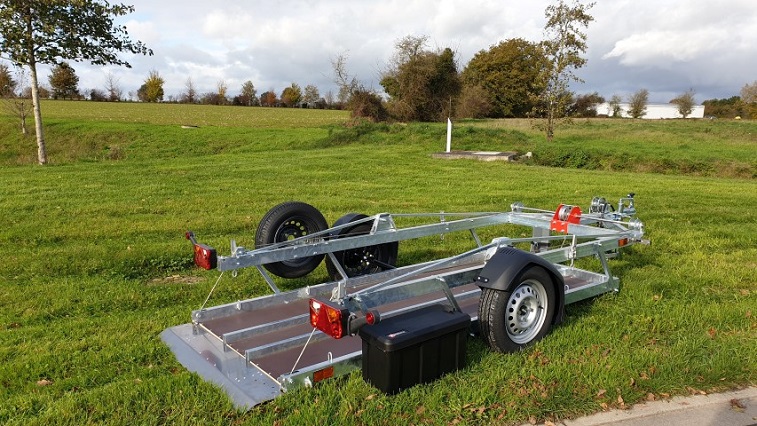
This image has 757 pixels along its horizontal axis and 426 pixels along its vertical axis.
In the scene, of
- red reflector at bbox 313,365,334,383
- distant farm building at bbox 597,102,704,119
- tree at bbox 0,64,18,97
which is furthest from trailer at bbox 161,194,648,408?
distant farm building at bbox 597,102,704,119

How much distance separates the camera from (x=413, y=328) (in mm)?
3562

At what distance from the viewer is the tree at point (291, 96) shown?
93.8 meters

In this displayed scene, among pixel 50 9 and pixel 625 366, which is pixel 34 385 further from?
pixel 50 9

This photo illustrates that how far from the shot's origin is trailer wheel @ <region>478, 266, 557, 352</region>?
4008 mm

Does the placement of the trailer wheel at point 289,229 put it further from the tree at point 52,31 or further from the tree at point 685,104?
the tree at point 685,104

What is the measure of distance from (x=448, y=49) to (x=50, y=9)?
87.5 feet

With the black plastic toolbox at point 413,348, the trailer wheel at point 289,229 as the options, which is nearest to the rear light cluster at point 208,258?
the trailer wheel at point 289,229

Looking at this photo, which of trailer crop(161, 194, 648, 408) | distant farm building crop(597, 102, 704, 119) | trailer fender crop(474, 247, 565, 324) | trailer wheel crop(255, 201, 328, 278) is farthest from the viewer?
distant farm building crop(597, 102, 704, 119)

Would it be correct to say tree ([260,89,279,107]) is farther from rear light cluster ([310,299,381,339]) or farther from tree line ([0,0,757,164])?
rear light cluster ([310,299,381,339])

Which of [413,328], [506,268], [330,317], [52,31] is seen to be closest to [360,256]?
[506,268]

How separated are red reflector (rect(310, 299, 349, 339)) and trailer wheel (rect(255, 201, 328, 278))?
1890 mm

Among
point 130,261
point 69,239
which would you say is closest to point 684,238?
point 130,261

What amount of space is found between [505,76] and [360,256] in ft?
186

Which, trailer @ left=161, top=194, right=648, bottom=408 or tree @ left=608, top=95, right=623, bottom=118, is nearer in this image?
trailer @ left=161, top=194, right=648, bottom=408
